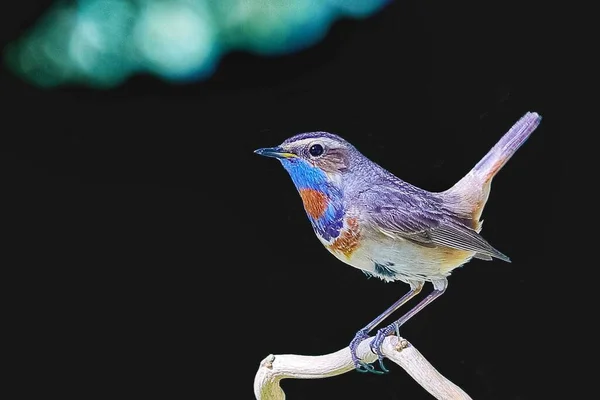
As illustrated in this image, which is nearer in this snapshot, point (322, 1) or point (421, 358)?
point (421, 358)

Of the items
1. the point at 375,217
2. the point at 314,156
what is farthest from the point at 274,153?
the point at 375,217

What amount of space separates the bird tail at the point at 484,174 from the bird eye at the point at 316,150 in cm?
32

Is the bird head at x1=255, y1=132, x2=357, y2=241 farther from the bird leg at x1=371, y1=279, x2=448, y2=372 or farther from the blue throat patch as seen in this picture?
the bird leg at x1=371, y1=279, x2=448, y2=372

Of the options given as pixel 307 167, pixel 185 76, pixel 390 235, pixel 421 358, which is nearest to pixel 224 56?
pixel 185 76

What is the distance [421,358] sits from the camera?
2.19 metres

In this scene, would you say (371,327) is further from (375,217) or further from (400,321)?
(375,217)

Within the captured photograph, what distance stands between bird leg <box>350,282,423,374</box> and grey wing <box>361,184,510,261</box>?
16 centimetres

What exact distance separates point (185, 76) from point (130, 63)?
0.14 meters

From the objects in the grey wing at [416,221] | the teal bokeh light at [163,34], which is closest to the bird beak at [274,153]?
the grey wing at [416,221]

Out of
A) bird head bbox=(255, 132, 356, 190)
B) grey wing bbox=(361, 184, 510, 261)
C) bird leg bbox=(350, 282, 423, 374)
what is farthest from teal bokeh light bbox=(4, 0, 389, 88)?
bird leg bbox=(350, 282, 423, 374)

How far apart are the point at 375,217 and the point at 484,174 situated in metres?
0.31

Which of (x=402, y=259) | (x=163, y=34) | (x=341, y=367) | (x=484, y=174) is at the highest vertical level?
(x=163, y=34)

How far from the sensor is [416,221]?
87.8 inches

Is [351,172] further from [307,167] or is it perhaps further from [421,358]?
[421,358]
